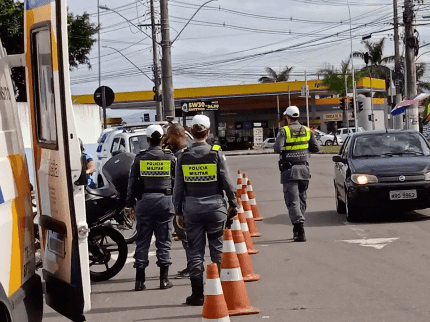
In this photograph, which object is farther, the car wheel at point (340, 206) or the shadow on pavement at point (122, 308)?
the car wheel at point (340, 206)

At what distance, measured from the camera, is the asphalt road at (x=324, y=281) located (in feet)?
26.1

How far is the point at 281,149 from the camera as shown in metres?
12.8

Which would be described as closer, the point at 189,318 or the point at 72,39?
the point at 189,318

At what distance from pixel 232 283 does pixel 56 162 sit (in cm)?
291

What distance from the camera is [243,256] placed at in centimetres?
947

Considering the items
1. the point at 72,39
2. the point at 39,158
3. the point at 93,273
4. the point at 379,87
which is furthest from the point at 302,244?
the point at 379,87

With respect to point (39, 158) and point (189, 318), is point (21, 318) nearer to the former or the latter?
point (39, 158)

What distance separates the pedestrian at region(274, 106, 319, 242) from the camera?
12703 millimetres

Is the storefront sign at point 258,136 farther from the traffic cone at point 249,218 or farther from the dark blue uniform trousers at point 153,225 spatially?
the dark blue uniform trousers at point 153,225

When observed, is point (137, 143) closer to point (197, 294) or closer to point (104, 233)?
point (104, 233)

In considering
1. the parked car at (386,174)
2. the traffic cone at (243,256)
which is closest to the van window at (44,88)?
the traffic cone at (243,256)

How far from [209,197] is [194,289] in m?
0.90

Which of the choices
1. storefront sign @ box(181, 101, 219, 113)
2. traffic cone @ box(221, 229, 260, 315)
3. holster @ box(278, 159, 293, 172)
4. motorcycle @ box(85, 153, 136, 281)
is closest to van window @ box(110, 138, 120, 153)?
holster @ box(278, 159, 293, 172)

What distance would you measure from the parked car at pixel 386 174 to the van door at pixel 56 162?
29.7 ft
